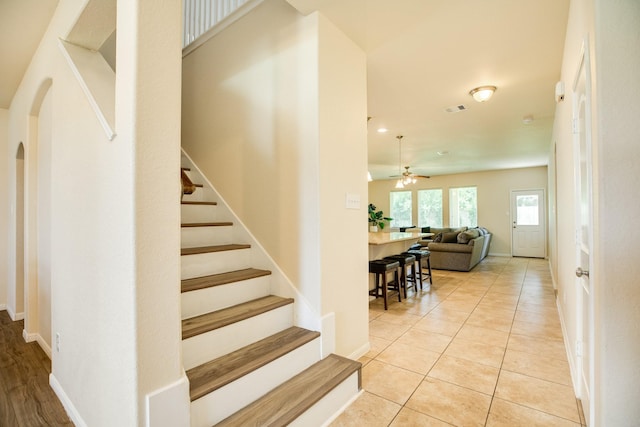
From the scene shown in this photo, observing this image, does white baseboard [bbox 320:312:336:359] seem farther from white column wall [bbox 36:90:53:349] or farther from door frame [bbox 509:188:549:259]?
door frame [bbox 509:188:549:259]

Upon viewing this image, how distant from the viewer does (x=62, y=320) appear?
195 cm

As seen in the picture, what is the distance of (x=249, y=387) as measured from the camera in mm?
1639

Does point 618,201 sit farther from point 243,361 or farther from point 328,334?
point 243,361

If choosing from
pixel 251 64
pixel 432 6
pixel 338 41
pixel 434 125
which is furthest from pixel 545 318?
pixel 251 64

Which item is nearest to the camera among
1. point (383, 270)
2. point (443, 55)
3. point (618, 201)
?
point (618, 201)

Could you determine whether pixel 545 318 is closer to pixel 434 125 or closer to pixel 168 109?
pixel 434 125

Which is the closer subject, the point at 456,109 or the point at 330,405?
the point at 330,405

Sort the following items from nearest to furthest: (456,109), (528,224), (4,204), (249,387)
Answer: (249,387) < (4,204) < (456,109) < (528,224)

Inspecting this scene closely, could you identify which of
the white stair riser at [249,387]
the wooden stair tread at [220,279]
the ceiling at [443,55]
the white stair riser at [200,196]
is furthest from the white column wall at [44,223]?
the white stair riser at [249,387]

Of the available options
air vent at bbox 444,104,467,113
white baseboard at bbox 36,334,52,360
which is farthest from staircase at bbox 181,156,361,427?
air vent at bbox 444,104,467,113

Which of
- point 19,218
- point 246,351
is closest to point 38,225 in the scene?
point 19,218

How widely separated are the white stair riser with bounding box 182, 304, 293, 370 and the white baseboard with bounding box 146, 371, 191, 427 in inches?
12.9

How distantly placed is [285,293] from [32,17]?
2747 millimetres

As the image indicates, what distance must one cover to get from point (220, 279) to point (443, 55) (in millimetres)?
2730
